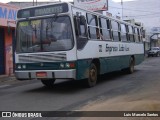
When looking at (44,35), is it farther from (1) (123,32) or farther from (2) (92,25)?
(1) (123,32)

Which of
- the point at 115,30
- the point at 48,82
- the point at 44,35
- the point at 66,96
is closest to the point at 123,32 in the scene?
the point at 115,30

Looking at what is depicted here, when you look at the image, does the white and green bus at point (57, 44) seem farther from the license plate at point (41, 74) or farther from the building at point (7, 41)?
the building at point (7, 41)

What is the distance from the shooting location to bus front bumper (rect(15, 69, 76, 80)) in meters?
11.6

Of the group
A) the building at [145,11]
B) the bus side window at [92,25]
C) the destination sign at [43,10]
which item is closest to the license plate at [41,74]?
the destination sign at [43,10]

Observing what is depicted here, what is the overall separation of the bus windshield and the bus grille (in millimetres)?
188

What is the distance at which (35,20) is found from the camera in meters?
12.5

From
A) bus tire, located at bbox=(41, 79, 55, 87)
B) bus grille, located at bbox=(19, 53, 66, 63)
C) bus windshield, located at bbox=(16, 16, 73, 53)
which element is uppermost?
bus windshield, located at bbox=(16, 16, 73, 53)

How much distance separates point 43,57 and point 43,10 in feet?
5.64

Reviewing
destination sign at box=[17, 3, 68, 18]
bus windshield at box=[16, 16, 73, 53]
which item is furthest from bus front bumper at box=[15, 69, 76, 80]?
destination sign at box=[17, 3, 68, 18]

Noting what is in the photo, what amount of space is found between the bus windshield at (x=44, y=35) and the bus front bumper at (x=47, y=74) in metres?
0.76

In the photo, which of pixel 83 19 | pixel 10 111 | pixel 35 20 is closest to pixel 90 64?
pixel 83 19

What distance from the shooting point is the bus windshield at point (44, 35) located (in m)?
11.9

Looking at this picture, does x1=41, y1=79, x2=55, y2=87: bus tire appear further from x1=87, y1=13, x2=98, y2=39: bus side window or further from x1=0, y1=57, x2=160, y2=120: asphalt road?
x1=87, y1=13, x2=98, y2=39: bus side window

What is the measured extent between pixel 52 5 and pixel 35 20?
0.83 meters
